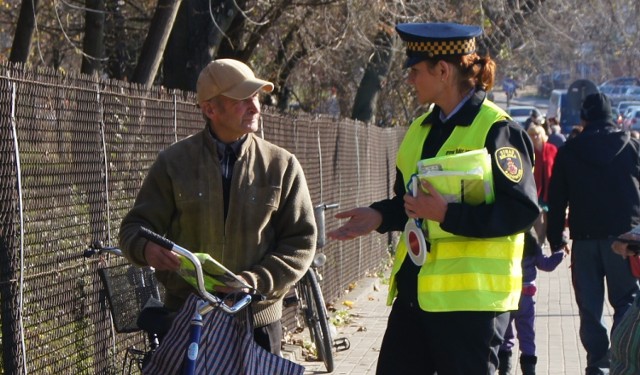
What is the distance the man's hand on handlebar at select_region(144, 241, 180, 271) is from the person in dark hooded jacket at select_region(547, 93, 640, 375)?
463 cm

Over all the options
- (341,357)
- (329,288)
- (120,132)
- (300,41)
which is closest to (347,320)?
(329,288)

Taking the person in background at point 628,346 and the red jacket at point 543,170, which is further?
the red jacket at point 543,170

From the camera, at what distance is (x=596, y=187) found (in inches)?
333

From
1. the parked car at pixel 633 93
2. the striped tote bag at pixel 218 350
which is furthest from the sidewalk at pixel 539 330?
the parked car at pixel 633 93

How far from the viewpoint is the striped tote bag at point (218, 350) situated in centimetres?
429

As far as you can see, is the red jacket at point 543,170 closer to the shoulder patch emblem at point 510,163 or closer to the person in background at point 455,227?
the person in background at point 455,227

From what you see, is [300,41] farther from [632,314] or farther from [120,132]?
[632,314]

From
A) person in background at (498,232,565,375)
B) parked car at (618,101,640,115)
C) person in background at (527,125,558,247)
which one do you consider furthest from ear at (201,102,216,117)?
parked car at (618,101,640,115)

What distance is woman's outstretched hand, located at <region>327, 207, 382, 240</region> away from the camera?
15.8ft

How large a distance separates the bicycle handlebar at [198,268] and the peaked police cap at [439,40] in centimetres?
120

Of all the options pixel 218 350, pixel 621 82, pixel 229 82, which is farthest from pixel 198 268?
pixel 621 82

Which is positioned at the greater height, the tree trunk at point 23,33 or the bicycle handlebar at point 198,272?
the tree trunk at point 23,33

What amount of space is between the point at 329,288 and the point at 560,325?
7.48 feet

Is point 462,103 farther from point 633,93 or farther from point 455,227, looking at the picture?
point 633,93
